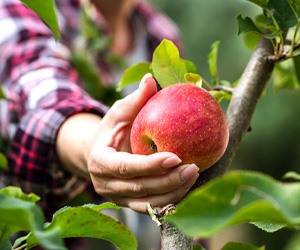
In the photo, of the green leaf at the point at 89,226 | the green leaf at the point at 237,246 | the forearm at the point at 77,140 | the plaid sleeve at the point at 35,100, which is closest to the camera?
the green leaf at the point at 89,226

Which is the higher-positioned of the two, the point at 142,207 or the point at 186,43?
the point at 142,207

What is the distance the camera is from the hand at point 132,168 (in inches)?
26.3

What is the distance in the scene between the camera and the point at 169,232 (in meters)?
0.63

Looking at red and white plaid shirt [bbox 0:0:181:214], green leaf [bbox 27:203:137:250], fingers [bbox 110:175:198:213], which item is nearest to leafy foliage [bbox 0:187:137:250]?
green leaf [bbox 27:203:137:250]

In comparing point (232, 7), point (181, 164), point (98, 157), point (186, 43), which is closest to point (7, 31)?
point (98, 157)

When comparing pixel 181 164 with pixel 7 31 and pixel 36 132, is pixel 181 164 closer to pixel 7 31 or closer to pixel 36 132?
pixel 36 132

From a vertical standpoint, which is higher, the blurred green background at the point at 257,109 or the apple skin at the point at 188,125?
the apple skin at the point at 188,125

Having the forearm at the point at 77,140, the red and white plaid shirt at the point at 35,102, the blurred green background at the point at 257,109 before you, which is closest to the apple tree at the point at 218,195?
the forearm at the point at 77,140

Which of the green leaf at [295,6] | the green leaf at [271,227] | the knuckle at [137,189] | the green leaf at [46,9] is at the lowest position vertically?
the knuckle at [137,189]

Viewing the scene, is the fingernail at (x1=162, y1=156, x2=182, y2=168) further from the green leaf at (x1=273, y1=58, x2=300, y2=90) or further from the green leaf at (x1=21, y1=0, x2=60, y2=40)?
the green leaf at (x1=273, y1=58, x2=300, y2=90)

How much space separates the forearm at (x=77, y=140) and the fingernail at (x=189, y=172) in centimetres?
30

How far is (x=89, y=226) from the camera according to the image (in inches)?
21.7

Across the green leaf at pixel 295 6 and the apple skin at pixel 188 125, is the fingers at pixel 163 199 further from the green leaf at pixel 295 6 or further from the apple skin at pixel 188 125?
the green leaf at pixel 295 6

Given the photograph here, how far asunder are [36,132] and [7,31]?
1.29 feet
